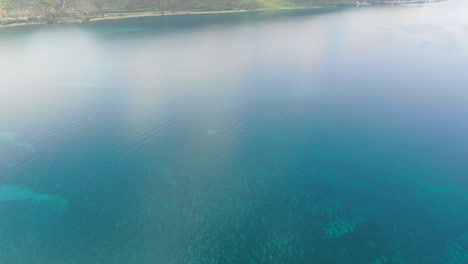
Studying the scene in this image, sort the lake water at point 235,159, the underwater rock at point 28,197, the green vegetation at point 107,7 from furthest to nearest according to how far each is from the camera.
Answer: the green vegetation at point 107,7, the underwater rock at point 28,197, the lake water at point 235,159

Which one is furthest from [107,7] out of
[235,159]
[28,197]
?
[235,159]

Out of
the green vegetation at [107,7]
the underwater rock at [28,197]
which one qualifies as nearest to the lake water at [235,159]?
the underwater rock at [28,197]

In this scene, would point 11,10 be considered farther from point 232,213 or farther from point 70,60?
point 232,213

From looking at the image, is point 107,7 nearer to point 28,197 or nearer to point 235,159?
point 28,197

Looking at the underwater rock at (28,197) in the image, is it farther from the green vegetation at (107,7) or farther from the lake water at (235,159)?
the green vegetation at (107,7)

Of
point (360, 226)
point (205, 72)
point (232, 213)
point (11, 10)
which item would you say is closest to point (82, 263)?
point (232, 213)

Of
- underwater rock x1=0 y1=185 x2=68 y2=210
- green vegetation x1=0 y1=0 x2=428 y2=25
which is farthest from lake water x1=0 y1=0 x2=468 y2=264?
green vegetation x1=0 y1=0 x2=428 y2=25

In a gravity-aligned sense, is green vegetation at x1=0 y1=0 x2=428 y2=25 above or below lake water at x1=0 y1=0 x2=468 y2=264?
above

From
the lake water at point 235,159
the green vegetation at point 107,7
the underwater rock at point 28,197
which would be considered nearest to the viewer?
the lake water at point 235,159

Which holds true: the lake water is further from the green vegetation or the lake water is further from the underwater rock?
the green vegetation
